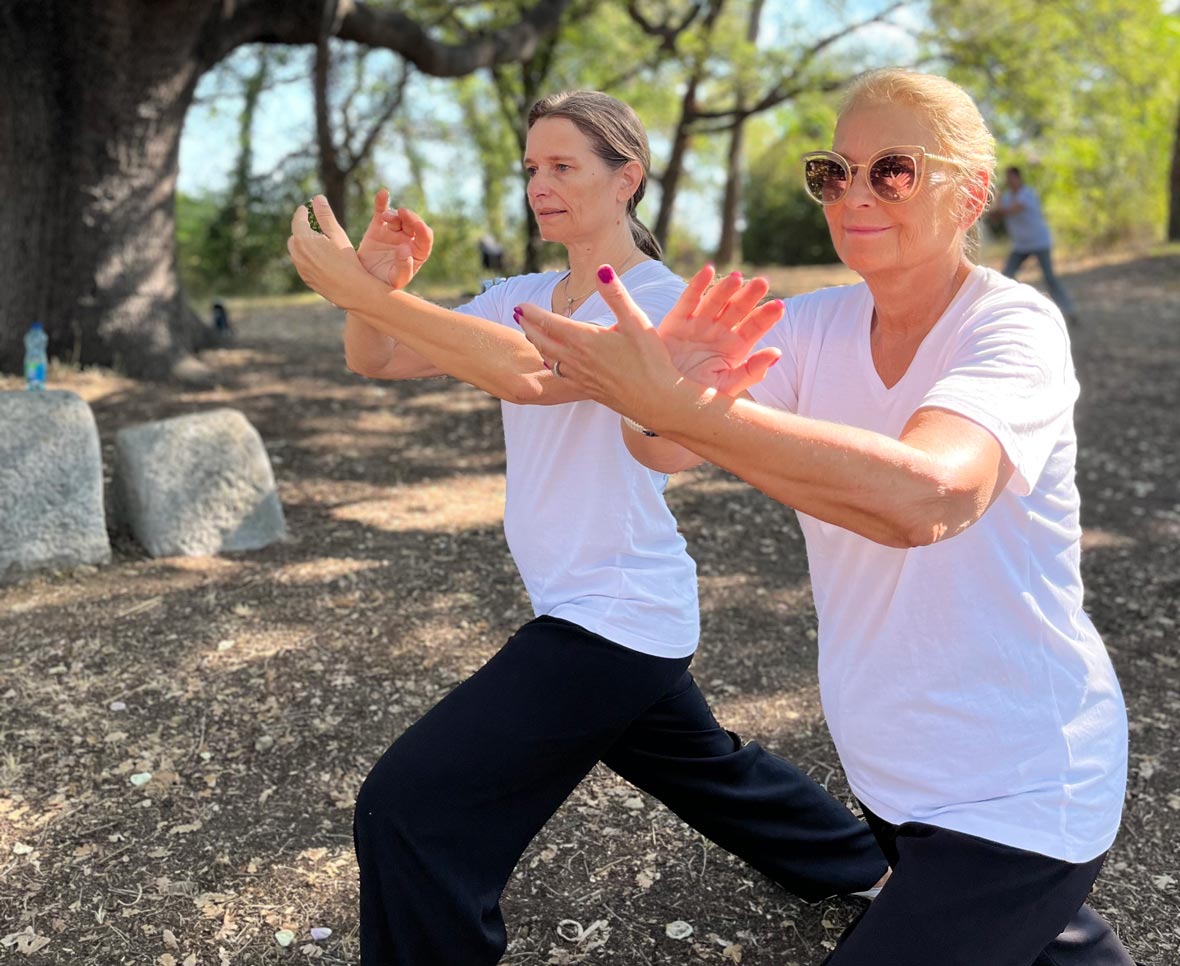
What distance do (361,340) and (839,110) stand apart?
1024 mm

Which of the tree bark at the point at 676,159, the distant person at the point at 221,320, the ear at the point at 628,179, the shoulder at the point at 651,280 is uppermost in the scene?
the tree bark at the point at 676,159

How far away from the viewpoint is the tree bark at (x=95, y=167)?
6695 mm

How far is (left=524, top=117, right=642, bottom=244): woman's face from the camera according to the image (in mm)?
2299

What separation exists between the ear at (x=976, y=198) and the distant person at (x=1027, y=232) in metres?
9.41

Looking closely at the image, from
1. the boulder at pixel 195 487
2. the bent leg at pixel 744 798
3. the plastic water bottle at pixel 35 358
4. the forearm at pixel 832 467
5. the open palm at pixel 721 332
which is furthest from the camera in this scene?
the plastic water bottle at pixel 35 358

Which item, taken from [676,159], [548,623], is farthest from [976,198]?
[676,159]

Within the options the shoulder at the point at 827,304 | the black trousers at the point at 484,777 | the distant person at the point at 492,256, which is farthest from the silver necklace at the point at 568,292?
the distant person at the point at 492,256

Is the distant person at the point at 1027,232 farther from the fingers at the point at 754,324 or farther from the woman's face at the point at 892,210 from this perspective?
the fingers at the point at 754,324

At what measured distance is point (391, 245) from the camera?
1.97m

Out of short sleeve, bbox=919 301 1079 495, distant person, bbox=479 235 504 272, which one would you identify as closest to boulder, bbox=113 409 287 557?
short sleeve, bbox=919 301 1079 495

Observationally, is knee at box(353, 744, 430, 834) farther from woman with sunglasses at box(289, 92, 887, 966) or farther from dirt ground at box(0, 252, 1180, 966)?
dirt ground at box(0, 252, 1180, 966)

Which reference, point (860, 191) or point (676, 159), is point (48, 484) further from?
point (676, 159)

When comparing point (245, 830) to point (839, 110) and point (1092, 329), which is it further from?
point (1092, 329)

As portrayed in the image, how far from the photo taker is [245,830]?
309 centimetres
